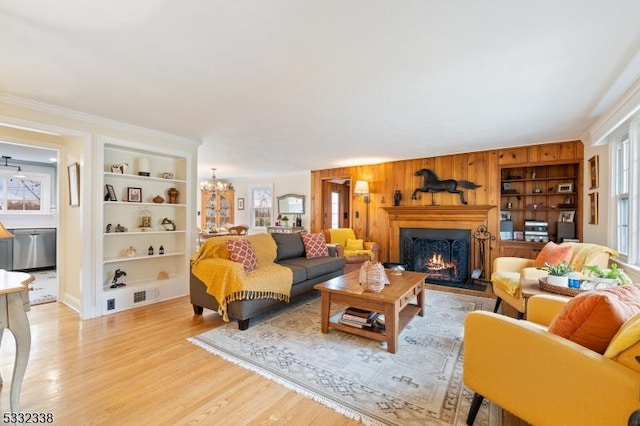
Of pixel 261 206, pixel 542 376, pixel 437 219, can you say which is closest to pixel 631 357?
pixel 542 376

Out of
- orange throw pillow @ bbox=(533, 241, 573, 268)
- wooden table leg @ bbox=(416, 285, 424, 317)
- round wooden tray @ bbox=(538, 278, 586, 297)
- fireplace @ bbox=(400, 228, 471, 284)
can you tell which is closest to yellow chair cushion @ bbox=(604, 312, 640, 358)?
round wooden tray @ bbox=(538, 278, 586, 297)

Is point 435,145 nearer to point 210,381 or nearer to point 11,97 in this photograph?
point 210,381

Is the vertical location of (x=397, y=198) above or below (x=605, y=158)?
below

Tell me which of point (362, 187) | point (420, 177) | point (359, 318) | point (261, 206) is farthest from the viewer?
point (261, 206)

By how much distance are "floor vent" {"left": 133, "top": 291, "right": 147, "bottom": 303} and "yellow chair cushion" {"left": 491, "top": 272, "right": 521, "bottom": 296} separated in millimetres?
4177

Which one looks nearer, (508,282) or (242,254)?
(508,282)

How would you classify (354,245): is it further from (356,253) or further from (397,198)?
(397,198)

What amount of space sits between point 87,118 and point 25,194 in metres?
4.16

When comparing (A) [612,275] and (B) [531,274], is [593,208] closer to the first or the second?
(B) [531,274]

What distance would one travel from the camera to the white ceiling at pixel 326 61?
62.4 inches

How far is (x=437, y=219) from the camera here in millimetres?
5355

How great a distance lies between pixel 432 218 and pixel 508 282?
2.57 metres

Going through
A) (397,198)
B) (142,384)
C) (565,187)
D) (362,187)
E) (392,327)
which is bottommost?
(142,384)

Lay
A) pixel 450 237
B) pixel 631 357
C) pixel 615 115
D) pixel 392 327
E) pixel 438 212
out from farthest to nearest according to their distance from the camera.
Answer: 1. pixel 438 212
2. pixel 450 237
3. pixel 615 115
4. pixel 392 327
5. pixel 631 357
